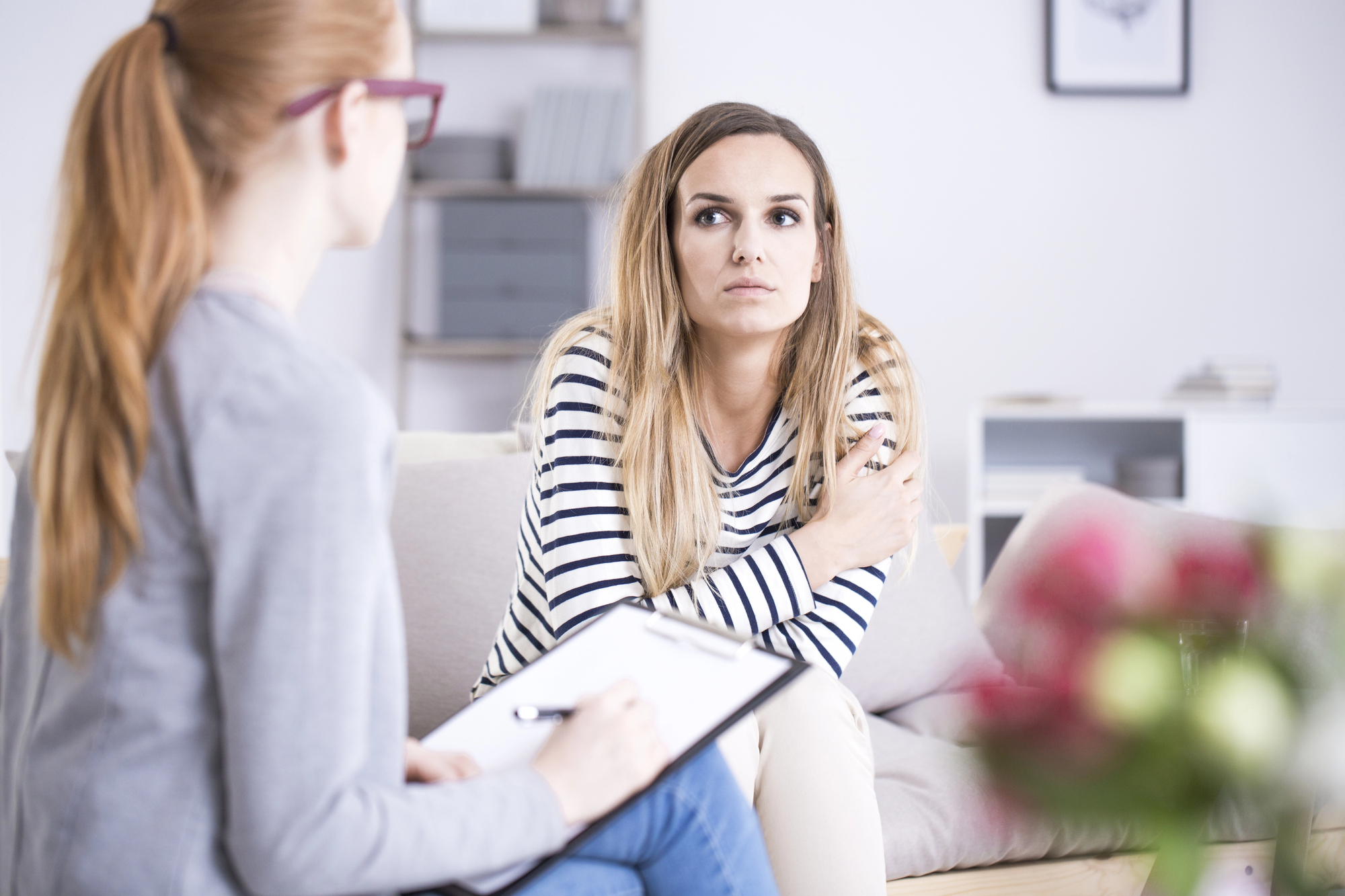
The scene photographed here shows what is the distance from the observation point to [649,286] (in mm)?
1281

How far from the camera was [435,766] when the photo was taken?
0.71 m

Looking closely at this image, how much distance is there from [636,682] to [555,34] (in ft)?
8.50

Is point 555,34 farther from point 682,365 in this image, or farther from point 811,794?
point 811,794

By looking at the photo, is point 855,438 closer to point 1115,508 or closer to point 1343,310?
point 1115,508

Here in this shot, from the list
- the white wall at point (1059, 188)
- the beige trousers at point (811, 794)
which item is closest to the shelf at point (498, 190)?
the white wall at point (1059, 188)

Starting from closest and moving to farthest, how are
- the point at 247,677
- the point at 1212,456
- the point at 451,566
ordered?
the point at 247,677, the point at 451,566, the point at 1212,456

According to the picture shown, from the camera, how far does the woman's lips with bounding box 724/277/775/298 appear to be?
1221mm

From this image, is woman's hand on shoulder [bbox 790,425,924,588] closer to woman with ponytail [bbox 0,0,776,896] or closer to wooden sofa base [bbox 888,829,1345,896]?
wooden sofa base [bbox 888,829,1345,896]

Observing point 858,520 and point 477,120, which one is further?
point 477,120

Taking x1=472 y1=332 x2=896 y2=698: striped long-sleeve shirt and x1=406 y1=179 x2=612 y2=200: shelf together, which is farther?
x1=406 y1=179 x2=612 y2=200: shelf

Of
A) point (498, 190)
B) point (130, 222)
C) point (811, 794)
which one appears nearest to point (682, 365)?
point (811, 794)

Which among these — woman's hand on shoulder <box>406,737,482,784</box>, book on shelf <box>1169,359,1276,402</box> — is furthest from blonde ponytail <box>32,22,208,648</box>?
book on shelf <box>1169,359,1276,402</box>

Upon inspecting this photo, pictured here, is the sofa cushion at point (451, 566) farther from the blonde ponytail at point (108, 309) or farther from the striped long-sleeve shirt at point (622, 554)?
the blonde ponytail at point (108, 309)

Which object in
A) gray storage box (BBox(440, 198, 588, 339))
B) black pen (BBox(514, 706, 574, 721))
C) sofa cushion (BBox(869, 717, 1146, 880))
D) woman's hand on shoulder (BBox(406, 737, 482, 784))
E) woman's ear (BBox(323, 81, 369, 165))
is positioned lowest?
sofa cushion (BBox(869, 717, 1146, 880))
